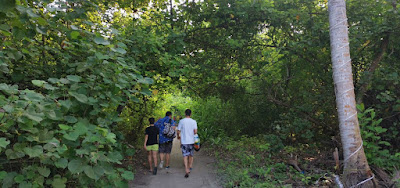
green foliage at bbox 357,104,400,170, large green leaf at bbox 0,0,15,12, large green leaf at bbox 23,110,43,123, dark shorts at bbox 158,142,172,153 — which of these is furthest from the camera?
dark shorts at bbox 158,142,172,153

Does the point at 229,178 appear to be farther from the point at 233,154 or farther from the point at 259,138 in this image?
the point at 259,138

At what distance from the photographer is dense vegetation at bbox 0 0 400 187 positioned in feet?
9.18

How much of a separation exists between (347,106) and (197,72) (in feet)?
A: 12.6

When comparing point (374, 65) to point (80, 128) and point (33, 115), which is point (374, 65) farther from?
point (33, 115)

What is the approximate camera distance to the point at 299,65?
7426mm

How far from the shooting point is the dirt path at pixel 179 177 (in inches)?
236

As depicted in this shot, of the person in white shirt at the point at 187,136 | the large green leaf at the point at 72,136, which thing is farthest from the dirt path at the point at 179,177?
the large green leaf at the point at 72,136

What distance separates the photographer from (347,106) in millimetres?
4355

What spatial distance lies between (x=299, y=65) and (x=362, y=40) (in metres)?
1.78

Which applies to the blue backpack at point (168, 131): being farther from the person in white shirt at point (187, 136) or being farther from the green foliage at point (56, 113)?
the green foliage at point (56, 113)

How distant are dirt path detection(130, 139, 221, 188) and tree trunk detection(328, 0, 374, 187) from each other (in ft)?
8.88

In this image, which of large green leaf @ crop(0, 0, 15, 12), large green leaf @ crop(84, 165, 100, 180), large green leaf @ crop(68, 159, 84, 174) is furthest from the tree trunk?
large green leaf @ crop(0, 0, 15, 12)

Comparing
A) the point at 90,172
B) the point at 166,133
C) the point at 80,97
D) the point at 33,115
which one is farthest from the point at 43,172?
the point at 166,133

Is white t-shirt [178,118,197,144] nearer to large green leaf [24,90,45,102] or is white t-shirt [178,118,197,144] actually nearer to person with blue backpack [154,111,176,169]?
person with blue backpack [154,111,176,169]
